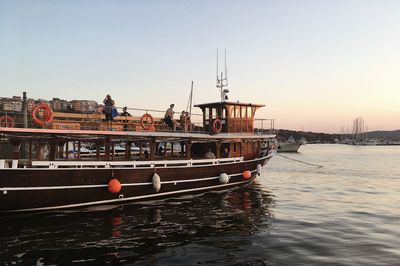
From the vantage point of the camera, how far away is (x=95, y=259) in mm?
9219

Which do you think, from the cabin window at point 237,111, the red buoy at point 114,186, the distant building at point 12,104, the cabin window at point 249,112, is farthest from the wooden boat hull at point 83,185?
the cabin window at point 249,112

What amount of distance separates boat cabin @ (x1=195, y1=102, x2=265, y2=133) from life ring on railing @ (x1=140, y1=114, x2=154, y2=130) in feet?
19.0

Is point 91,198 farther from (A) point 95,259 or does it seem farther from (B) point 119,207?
(A) point 95,259

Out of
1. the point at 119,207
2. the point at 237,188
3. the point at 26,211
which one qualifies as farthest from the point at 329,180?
the point at 26,211

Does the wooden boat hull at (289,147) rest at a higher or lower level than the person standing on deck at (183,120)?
lower

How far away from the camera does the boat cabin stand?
73.8 feet

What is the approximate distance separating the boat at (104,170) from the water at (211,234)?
0.61 m

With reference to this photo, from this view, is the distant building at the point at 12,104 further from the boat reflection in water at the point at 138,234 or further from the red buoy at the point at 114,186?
the red buoy at the point at 114,186

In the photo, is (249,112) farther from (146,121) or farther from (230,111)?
(146,121)

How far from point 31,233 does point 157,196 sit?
6.26 m

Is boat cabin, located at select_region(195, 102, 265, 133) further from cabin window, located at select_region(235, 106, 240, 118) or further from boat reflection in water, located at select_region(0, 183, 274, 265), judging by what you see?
boat reflection in water, located at select_region(0, 183, 274, 265)

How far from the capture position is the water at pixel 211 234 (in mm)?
9461

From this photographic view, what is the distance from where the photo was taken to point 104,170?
1447 centimetres

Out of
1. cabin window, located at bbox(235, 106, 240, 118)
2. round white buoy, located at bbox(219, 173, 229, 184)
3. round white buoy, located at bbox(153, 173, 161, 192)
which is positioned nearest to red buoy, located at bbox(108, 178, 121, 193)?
round white buoy, located at bbox(153, 173, 161, 192)
